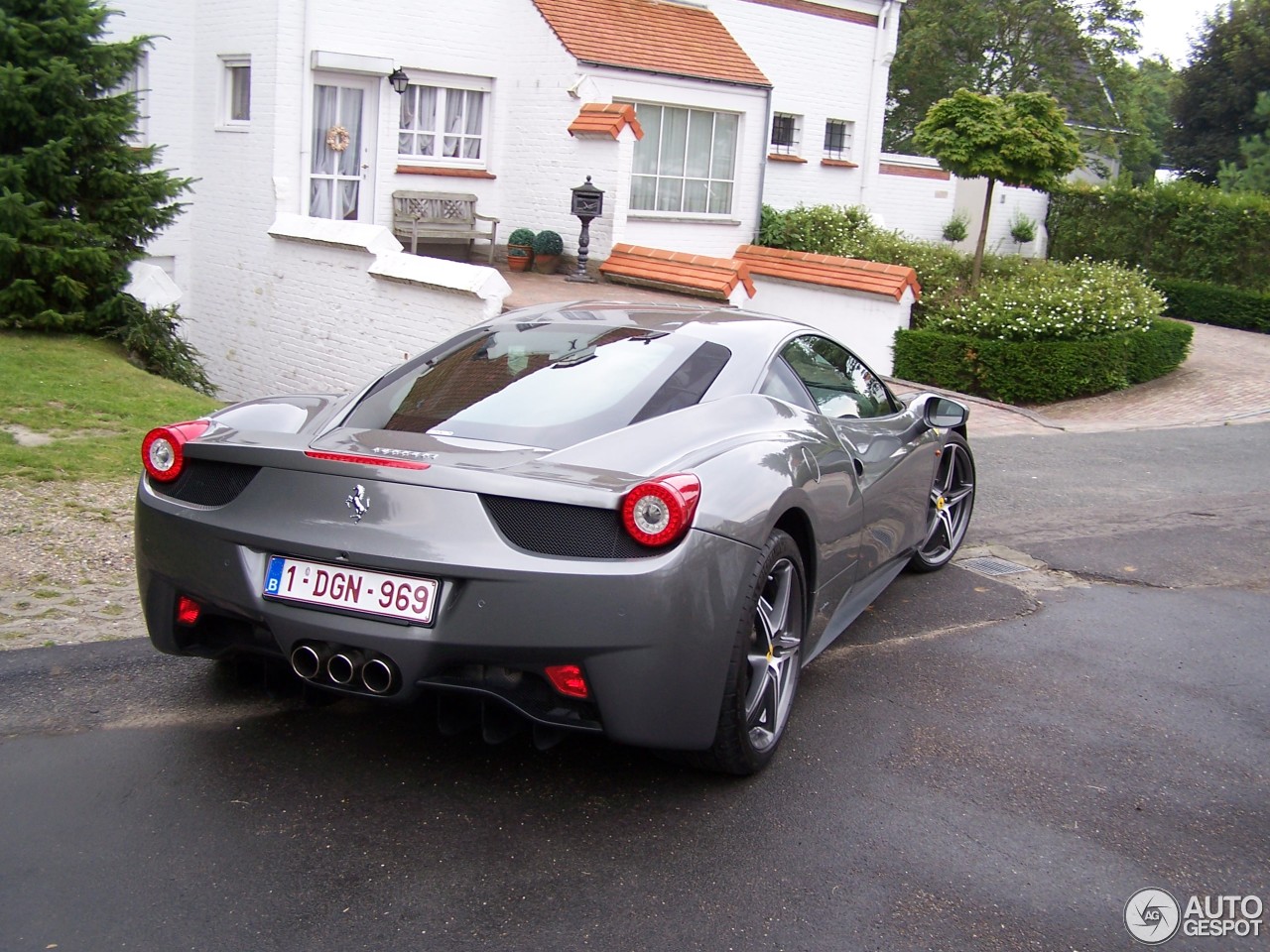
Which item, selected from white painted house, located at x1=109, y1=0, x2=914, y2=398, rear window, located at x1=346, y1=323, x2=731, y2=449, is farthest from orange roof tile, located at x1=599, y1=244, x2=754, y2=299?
rear window, located at x1=346, y1=323, x2=731, y2=449

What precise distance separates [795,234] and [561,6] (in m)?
5.14

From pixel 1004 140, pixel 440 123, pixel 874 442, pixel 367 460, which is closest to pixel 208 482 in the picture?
pixel 367 460

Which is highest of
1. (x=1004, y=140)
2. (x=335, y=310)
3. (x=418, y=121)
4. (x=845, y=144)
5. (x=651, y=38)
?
(x=651, y=38)

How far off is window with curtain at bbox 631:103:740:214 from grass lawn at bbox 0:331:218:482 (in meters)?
9.10

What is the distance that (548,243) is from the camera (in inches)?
683

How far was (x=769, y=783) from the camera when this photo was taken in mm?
4043

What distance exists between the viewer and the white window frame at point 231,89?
15.6 m

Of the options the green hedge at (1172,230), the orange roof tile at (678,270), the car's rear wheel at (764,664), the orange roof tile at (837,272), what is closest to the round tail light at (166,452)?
the car's rear wheel at (764,664)

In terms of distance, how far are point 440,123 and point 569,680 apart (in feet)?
49.0

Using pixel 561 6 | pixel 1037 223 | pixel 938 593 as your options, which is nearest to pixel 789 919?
pixel 938 593

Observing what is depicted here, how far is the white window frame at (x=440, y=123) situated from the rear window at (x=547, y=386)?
502 inches

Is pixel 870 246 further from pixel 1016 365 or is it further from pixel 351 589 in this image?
pixel 351 589

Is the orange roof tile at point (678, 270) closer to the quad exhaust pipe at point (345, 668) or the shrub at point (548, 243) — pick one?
the shrub at point (548, 243)

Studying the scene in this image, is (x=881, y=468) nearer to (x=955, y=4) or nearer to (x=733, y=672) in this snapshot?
(x=733, y=672)
